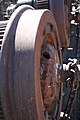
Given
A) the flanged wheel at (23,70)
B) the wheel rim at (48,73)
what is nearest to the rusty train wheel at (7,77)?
the flanged wheel at (23,70)

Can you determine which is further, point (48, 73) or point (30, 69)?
point (48, 73)

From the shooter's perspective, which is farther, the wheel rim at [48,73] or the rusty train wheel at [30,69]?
the wheel rim at [48,73]

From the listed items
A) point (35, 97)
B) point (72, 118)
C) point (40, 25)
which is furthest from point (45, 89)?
point (72, 118)

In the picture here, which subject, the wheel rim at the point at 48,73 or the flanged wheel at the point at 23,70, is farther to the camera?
the wheel rim at the point at 48,73

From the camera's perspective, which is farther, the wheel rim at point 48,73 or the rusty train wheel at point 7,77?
the wheel rim at point 48,73

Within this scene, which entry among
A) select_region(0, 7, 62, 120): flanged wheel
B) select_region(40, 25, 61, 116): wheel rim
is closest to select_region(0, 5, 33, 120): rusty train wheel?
select_region(0, 7, 62, 120): flanged wheel

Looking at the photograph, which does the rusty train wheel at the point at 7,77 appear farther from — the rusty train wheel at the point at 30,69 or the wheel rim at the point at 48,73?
the wheel rim at the point at 48,73

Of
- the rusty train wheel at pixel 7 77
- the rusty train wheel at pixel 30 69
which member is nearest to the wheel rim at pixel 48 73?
the rusty train wheel at pixel 30 69

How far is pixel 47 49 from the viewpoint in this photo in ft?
5.62

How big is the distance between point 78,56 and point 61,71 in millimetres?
1268

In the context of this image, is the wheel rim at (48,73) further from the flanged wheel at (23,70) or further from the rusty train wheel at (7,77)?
the rusty train wheel at (7,77)

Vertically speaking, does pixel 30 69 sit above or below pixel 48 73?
above

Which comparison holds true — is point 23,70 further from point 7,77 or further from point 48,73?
point 48,73

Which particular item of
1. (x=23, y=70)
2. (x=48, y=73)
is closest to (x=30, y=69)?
(x=23, y=70)
